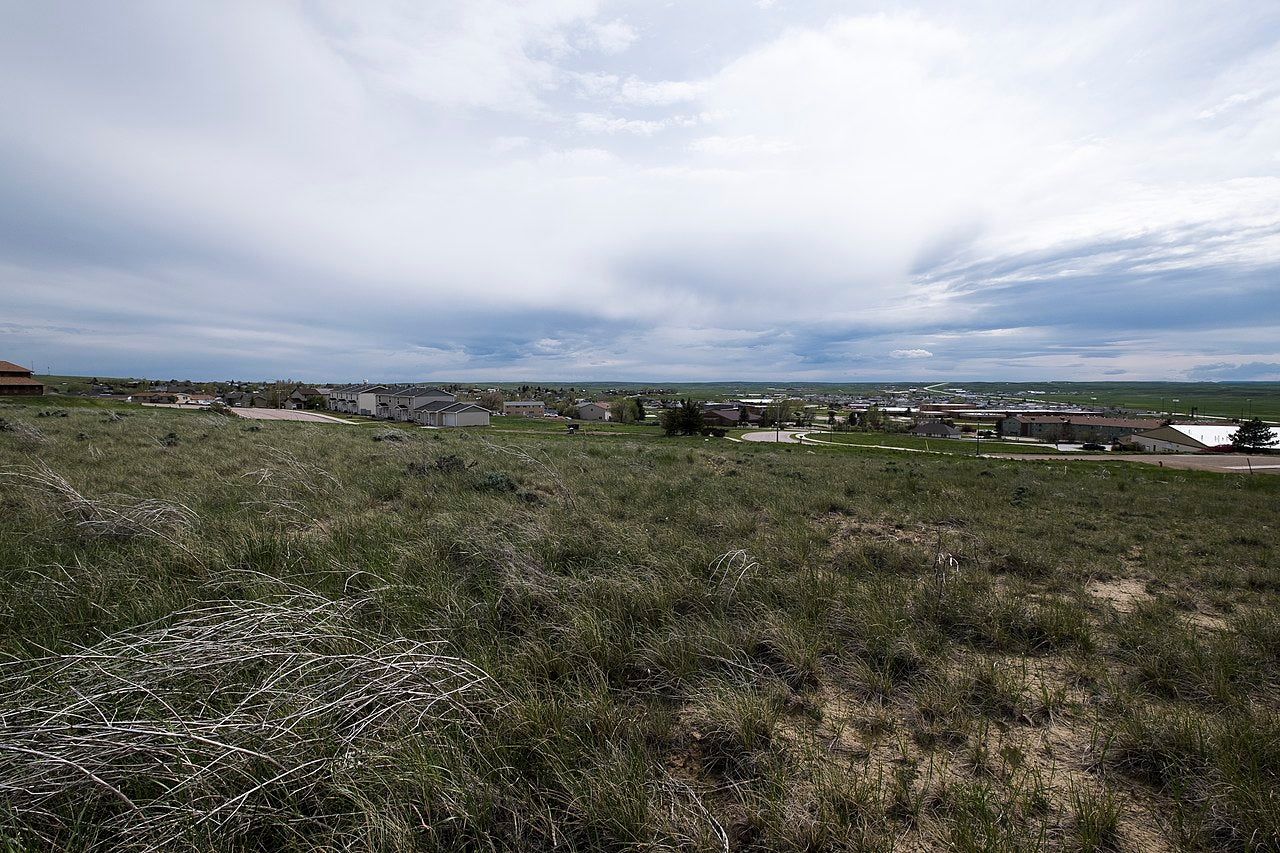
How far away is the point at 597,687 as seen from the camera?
11.7ft

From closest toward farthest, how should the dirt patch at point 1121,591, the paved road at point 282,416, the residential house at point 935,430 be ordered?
1. the dirt patch at point 1121,591
2. the paved road at point 282,416
3. the residential house at point 935,430

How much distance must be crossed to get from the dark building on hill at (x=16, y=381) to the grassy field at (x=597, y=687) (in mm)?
82766

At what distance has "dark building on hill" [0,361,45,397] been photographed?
59.2 m

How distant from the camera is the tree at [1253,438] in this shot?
7775cm

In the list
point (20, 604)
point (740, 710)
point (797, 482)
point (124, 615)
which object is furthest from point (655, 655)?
point (797, 482)

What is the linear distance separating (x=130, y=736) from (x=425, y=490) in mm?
6809

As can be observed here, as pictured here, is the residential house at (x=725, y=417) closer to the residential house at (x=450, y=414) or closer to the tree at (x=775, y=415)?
the tree at (x=775, y=415)

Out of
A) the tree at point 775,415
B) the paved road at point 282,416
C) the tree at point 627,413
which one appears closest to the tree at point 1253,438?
the tree at point 775,415

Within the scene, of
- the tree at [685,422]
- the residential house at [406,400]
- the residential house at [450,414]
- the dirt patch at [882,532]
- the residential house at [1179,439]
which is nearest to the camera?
the dirt patch at [882,532]

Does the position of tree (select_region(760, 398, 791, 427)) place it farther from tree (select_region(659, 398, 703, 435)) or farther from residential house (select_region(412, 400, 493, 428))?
residential house (select_region(412, 400, 493, 428))

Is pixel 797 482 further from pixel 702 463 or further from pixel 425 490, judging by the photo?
pixel 425 490

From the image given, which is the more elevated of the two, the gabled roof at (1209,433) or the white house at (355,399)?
the white house at (355,399)

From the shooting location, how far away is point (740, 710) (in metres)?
3.26

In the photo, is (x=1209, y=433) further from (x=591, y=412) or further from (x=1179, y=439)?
(x=591, y=412)
